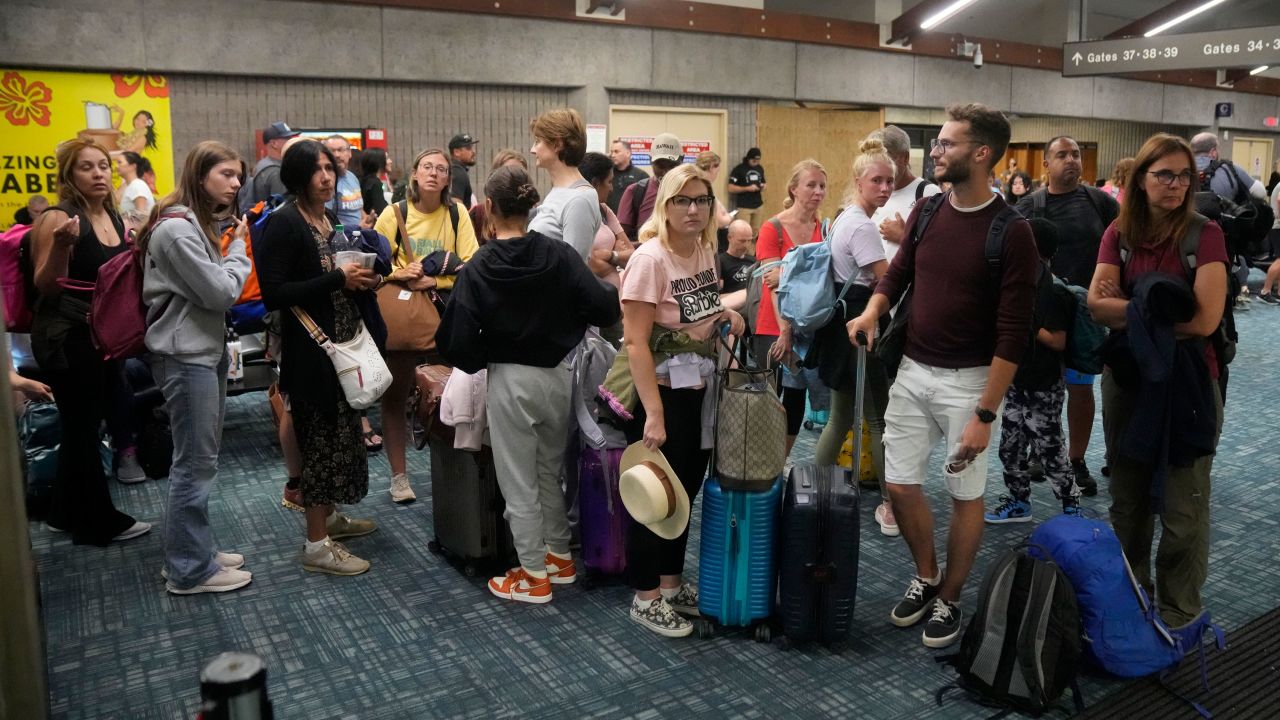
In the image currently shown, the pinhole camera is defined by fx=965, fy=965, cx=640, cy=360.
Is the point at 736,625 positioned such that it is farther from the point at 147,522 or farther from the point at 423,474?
the point at 147,522

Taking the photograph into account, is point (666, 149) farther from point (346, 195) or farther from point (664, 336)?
point (664, 336)

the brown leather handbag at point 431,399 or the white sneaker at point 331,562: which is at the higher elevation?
the brown leather handbag at point 431,399

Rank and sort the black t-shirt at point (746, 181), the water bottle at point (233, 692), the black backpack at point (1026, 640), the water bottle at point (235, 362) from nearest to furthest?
the water bottle at point (233, 692) → the black backpack at point (1026, 640) → the water bottle at point (235, 362) → the black t-shirt at point (746, 181)

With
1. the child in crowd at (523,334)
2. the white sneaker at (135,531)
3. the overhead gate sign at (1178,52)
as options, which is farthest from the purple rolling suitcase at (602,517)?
the overhead gate sign at (1178,52)

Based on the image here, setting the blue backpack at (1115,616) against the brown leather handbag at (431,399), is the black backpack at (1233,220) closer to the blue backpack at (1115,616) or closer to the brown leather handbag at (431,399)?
the blue backpack at (1115,616)

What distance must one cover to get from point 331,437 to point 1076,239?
3534 mm

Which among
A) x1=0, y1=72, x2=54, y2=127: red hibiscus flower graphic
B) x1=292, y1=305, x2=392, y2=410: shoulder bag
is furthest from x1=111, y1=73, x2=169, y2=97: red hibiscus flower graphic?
x1=292, y1=305, x2=392, y2=410: shoulder bag

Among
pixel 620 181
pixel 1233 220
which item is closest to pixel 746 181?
pixel 620 181

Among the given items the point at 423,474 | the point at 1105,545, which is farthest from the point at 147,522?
the point at 1105,545

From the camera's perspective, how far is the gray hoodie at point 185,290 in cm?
325

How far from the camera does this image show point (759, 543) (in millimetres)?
3148

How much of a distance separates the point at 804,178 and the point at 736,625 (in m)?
2.17

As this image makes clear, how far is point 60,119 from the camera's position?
814cm

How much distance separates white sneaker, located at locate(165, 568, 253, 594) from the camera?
354 cm
